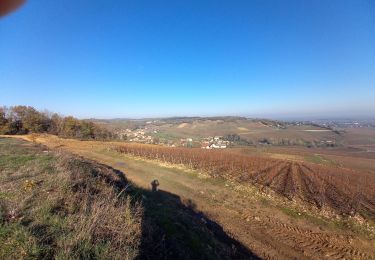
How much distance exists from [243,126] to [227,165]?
10855cm

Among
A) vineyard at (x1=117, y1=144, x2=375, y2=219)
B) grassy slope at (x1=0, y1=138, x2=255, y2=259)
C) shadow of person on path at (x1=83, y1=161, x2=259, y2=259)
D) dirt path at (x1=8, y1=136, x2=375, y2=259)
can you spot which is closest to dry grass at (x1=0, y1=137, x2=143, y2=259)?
grassy slope at (x1=0, y1=138, x2=255, y2=259)

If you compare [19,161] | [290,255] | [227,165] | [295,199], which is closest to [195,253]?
[290,255]

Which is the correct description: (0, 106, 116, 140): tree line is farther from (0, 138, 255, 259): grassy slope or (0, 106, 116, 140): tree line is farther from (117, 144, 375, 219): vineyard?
(0, 138, 255, 259): grassy slope

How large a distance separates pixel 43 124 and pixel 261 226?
5614cm

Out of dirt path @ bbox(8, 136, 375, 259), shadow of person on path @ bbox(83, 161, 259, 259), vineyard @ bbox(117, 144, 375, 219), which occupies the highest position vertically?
shadow of person on path @ bbox(83, 161, 259, 259)

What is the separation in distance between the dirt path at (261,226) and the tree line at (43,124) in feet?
136

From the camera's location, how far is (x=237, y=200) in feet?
55.8

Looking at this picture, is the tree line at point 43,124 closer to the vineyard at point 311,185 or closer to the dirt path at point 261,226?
the vineyard at point 311,185

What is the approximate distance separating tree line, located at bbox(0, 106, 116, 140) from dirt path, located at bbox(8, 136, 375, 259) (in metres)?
41.5

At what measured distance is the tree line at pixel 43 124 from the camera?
51.4 metres

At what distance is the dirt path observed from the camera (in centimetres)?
1077

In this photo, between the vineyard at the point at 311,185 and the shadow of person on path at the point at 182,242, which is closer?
the shadow of person on path at the point at 182,242

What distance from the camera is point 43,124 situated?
2235 inches

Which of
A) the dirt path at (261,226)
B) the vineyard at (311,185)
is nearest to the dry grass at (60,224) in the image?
the dirt path at (261,226)
